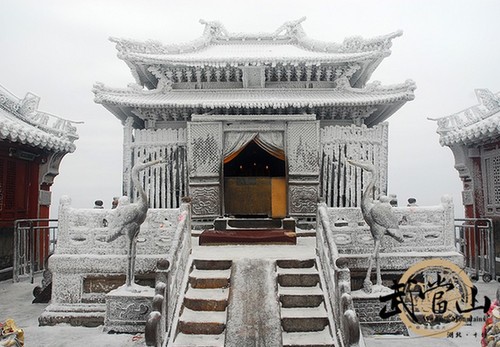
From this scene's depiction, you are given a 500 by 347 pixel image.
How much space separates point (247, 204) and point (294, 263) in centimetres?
744

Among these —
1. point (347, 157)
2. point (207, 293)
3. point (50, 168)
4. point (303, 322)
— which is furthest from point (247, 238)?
point (50, 168)

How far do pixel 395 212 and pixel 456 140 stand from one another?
6.54 metres

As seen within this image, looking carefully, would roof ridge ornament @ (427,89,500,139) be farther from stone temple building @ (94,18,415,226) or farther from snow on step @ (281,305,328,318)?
snow on step @ (281,305,328,318)

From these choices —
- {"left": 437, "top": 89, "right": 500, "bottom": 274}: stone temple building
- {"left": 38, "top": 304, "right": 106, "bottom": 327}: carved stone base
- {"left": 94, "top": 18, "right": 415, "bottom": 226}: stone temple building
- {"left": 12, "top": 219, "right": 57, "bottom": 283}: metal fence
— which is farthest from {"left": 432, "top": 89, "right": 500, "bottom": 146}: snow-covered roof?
{"left": 12, "top": 219, "right": 57, "bottom": 283}: metal fence

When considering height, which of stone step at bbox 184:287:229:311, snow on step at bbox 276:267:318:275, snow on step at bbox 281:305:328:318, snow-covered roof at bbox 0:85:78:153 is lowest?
snow on step at bbox 281:305:328:318

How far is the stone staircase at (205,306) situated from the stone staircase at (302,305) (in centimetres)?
93

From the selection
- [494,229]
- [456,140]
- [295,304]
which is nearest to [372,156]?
[456,140]

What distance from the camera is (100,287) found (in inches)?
320

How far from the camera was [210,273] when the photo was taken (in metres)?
7.19

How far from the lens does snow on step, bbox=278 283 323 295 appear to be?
258 inches

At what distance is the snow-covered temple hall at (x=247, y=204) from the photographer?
20.2ft

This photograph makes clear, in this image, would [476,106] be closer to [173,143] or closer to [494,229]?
[494,229]

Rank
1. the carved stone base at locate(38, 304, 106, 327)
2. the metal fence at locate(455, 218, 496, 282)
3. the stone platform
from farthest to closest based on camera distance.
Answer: the metal fence at locate(455, 218, 496, 282) → the stone platform → the carved stone base at locate(38, 304, 106, 327)

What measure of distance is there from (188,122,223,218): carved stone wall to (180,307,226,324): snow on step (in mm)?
5111
